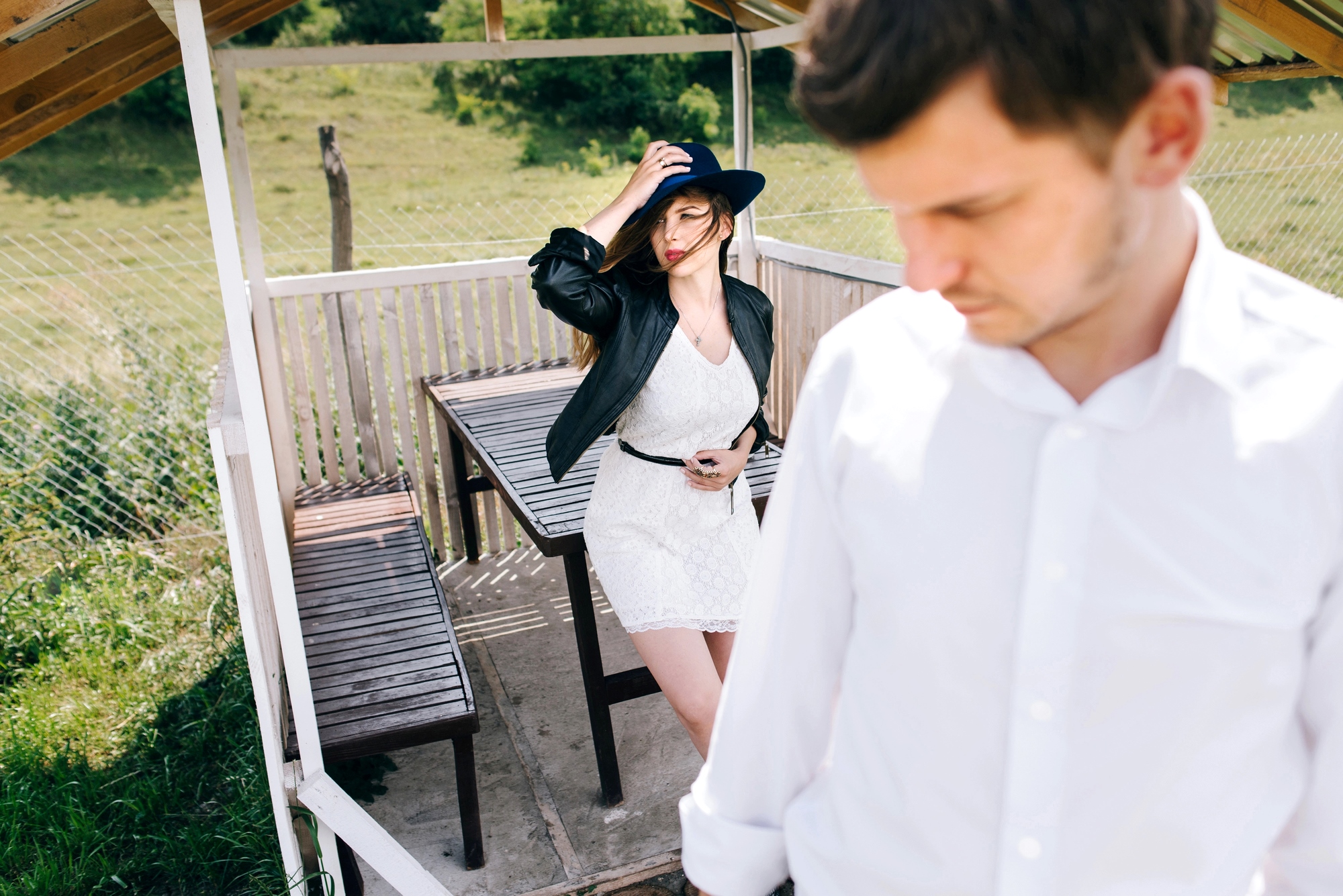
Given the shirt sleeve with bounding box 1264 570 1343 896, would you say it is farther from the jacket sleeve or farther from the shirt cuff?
the jacket sleeve

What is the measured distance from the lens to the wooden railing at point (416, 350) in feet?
14.9

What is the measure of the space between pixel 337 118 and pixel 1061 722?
22.3m

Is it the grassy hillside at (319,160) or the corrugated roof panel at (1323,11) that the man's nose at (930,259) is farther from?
the grassy hillside at (319,160)

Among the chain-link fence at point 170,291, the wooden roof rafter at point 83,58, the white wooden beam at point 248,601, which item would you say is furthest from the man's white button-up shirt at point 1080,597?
the chain-link fence at point 170,291

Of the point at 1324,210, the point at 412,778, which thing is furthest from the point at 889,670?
the point at 1324,210

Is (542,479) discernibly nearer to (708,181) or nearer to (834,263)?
(708,181)

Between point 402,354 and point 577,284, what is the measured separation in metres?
2.55

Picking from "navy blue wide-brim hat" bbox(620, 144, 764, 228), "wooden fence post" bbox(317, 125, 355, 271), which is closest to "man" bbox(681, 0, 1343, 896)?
"navy blue wide-brim hat" bbox(620, 144, 764, 228)

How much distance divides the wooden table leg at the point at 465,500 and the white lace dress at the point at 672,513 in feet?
7.42

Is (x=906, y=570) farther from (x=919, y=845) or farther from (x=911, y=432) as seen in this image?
(x=919, y=845)

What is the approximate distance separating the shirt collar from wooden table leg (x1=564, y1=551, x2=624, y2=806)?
2.22 m

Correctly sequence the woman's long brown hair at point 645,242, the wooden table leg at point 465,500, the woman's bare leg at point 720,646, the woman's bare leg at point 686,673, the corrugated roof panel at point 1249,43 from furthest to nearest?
the wooden table leg at point 465,500, the corrugated roof panel at point 1249,43, the woman's bare leg at point 720,646, the woman's long brown hair at point 645,242, the woman's bare leg at point 686,673

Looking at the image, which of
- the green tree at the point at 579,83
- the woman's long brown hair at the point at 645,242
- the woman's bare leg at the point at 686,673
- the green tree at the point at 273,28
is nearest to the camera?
the woman's bare leg at the point at 686,673

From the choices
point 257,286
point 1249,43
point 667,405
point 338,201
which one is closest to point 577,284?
point 667,405
